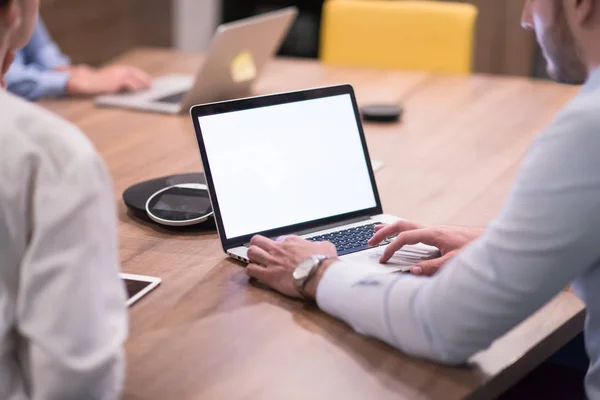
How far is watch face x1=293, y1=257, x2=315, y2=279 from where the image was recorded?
1286 mm

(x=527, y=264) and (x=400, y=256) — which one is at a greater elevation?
(x=527, y=264)

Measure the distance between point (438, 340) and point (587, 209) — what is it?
0.25 m

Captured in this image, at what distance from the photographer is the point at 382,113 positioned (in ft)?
7.57

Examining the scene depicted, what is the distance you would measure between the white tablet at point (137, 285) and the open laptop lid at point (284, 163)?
0.46 feet

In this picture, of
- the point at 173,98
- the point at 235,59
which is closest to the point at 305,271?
the point at 235,59

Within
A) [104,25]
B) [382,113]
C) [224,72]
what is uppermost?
[224,72]

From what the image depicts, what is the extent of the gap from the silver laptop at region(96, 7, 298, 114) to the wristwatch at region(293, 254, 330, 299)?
3.43 feet

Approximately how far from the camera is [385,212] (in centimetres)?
168

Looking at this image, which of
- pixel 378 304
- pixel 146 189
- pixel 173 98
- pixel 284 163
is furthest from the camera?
pixel 173 98

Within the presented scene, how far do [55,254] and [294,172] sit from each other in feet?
2.17

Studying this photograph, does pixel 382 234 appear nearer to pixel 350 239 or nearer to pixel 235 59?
pixel 350 239

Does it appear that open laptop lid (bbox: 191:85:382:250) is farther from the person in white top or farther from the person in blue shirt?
the person in blue shirt

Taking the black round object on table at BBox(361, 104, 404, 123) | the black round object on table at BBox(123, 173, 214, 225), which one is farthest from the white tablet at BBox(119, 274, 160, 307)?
the black round object on table at BBox(361, 104, 404, 123)

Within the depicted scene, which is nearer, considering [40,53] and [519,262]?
[519,262]
